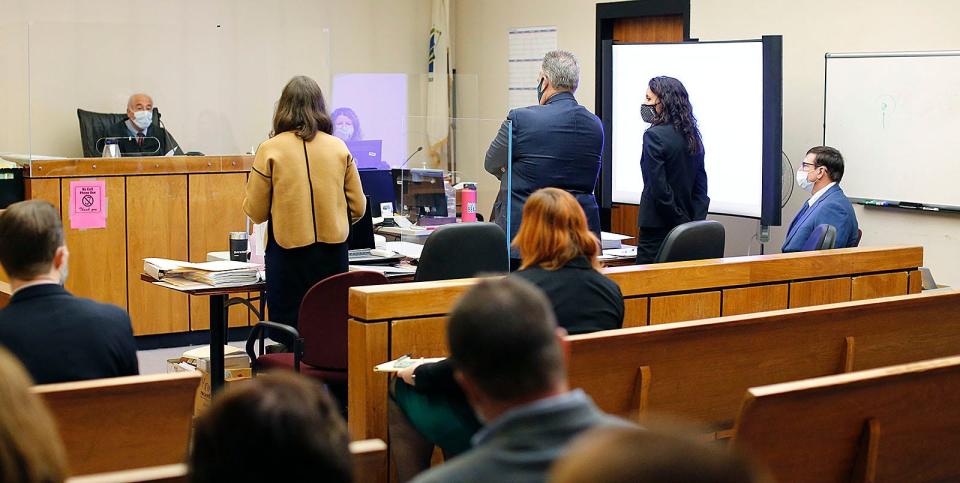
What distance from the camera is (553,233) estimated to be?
3.31 metres

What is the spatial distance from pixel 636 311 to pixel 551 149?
3.81ft

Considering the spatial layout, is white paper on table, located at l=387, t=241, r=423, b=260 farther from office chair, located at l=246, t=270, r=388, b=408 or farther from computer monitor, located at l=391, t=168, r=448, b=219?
office chair, located at l=246, t=270, r=388, b=408

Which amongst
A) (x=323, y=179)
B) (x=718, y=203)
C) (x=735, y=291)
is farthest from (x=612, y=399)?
(x=718, y=203)

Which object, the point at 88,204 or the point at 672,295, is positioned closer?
the point at 672,295

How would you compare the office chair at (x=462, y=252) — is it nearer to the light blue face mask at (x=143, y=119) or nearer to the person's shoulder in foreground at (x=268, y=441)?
the person's shoulder in foreground at (x=268, y=441)

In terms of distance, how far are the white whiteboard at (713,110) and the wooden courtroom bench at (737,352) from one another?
2.62 metres

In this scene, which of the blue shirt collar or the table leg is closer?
the blue shirt collar

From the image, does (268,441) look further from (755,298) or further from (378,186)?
(378,186)

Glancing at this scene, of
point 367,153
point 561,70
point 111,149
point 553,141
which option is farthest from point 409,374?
point 111,149

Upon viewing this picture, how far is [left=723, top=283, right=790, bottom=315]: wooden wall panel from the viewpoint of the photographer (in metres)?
4.57

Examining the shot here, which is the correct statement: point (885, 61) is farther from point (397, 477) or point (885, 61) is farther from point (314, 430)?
point (314, 430)

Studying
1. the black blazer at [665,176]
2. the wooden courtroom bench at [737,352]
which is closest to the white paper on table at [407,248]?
the black blazer at [665,176]

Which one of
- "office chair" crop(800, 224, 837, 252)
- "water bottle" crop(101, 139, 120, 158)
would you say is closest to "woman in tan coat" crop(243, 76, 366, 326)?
"office chair" crop(800, 224, 837, 252)

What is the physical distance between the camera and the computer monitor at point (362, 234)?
5.26 metres
